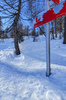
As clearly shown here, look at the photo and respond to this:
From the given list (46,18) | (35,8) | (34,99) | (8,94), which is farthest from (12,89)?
(35,8)

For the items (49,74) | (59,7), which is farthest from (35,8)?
(49,74)

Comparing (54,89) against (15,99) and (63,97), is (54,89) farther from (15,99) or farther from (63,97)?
(15,99)

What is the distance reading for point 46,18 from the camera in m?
1.90

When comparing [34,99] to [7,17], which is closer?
[34,99]

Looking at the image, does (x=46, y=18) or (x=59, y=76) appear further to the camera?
(x=59, y=76)

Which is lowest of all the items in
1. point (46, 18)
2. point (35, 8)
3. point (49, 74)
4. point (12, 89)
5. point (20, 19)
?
point (12, 89)

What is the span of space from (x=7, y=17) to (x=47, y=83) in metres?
5.13

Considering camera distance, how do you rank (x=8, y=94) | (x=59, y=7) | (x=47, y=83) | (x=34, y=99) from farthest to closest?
(x=47, y=83) → (x=8, y=94) → (x=34, y=99) → (x=59, y=7)

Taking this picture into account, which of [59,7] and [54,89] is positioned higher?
[59,7]

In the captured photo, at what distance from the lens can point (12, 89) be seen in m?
1.92

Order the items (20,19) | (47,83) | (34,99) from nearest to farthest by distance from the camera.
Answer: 1. (34,99)
2. (47,83)
3. (20,19)

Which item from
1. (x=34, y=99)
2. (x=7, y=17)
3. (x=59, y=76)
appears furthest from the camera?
(x=7, y=17)

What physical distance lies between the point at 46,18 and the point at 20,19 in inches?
161

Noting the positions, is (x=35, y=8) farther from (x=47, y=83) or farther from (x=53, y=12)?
(x=47, y=83)
